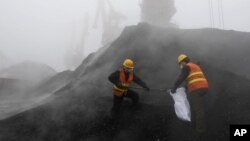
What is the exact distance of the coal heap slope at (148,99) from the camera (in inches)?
423

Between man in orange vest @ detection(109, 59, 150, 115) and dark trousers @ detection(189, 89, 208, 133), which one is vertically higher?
man in orange vest @ detection(109, 59, 150, 115)

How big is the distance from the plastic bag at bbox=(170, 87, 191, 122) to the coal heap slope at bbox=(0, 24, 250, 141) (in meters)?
0.66

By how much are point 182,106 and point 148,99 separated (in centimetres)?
202

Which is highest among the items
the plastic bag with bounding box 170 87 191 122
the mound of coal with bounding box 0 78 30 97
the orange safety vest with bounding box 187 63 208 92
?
the orange safety vest with bounding box 187 63 208 92

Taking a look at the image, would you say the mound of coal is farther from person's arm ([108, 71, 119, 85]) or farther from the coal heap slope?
person's arm ([108, 71, 119, 85])

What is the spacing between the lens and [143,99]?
12039 mm

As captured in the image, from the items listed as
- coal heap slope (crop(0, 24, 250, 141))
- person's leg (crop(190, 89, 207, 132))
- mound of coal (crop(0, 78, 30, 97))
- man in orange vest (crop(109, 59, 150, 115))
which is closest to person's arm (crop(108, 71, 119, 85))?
man in orange vest (crop(109, 59, 150, 115))

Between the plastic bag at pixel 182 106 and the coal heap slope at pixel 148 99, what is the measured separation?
26.1 inches

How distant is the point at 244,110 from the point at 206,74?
6.77 feet

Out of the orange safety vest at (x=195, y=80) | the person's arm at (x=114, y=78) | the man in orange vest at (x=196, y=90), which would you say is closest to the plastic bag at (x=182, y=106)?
the man in orange vest at (x=196, y=90)

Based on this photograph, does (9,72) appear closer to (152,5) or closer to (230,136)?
(152,5)

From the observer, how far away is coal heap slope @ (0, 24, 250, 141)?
1075 centimetres

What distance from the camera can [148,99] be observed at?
11984 millimetres

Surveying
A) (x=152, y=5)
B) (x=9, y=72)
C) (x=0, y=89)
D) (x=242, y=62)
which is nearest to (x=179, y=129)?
(x=242, y=62)
